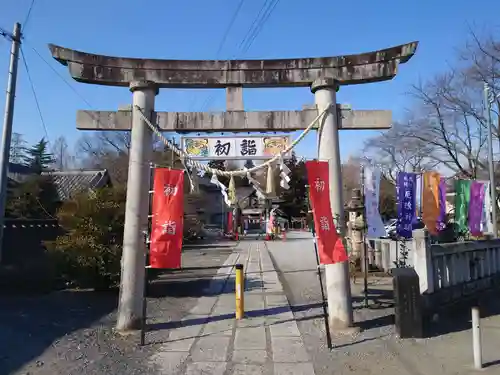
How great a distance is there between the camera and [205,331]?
7.68 meters

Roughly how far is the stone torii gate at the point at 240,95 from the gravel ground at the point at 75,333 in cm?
160

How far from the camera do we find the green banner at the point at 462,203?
12.9 metres

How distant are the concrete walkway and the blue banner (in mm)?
3768

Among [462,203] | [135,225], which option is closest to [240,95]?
[135,225]

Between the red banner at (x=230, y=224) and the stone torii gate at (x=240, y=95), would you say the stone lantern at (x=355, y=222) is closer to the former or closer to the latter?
the stone torii gate at (x=240, y=95)

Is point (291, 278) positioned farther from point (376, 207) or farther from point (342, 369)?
point (342, 369)

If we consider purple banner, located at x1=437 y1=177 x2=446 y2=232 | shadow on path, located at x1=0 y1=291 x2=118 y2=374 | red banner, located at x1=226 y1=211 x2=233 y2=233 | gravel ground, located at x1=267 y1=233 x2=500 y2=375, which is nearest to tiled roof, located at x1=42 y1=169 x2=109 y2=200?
shadow on path, located at x1=0 y1=291 x2=118 y2=374

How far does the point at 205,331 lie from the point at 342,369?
279 cm

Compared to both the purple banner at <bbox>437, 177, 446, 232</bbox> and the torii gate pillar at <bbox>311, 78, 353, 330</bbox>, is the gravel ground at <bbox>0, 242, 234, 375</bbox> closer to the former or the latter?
the torii gate pillar at <bbox>311, 78, 353, 330</bbox>

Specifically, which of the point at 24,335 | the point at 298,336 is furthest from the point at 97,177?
the point at 298,336

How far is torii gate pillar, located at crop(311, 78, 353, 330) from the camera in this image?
7.59 m

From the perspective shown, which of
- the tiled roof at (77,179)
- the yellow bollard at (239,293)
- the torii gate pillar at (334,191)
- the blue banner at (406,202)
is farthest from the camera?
the tiled roof at (77,179)

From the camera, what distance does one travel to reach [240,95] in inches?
321

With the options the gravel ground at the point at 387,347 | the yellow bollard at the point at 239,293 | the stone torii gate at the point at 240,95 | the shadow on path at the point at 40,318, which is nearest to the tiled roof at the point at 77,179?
the shadow on path at the point at 40,318
